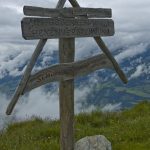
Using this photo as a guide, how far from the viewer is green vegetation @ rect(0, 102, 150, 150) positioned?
14266 millimetres

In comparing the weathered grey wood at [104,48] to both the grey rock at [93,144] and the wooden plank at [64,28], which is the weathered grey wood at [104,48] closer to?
the wooden plank at [64,28]

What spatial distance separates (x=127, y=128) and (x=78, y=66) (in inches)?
200

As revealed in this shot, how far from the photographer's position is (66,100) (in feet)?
37.9

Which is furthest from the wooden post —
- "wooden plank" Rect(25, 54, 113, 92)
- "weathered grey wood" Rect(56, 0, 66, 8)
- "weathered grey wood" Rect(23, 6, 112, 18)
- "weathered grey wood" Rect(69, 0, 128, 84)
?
"weathered grey wood" Rect(69, 0, 128, 84)

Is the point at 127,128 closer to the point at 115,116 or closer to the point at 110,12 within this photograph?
the point at 115,116

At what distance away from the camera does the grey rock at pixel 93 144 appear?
42.8 ft

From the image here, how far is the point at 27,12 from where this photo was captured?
10.1 meters

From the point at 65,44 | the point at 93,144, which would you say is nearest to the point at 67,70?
the point at 65,44

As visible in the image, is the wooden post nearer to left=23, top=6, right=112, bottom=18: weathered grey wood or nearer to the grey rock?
left=23, top=6, right=112, bottom=18: weathered grey wood

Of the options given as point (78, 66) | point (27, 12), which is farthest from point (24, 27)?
point (78, 66)

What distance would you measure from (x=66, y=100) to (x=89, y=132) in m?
4.63

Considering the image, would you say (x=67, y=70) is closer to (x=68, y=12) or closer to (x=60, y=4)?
(x=68, y=12)

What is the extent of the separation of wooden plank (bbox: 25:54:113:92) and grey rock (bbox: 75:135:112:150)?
75.8 inches

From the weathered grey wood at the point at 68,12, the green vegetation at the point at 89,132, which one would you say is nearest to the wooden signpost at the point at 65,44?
the weathered grey wood at the point at 68,12
